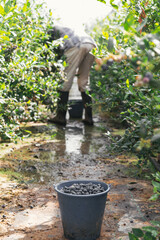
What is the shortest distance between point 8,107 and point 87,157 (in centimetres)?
134

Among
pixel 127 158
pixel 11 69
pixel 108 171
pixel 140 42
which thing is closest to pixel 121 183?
pixel 108 171

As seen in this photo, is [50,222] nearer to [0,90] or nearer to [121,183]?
[121,183]

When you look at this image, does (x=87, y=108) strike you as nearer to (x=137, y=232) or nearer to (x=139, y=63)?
(x=137, y=232)

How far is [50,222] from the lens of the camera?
263cm

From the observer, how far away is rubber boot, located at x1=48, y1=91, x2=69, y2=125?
6073 millimetres

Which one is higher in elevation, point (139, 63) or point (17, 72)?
point (139, 63)

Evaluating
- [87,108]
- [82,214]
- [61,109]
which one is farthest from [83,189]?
[87,108]

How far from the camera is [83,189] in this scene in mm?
2457

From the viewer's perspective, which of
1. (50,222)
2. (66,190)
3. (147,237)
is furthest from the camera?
(50,222)

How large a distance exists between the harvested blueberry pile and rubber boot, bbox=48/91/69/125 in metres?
3.51

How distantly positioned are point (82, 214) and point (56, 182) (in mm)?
1209

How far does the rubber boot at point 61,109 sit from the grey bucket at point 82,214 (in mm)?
3741

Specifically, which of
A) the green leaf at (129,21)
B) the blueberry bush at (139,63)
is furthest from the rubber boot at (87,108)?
the green leaf at (129,21)

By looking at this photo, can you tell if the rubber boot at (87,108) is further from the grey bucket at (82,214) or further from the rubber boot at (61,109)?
the grey bucket at (82,214)
